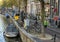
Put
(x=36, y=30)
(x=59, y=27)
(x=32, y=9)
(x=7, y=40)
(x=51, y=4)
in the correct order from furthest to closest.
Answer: (x=32, y=9)
(x=51, y=4)
(x=7, y=40)
(x=59, y=27)
(x=36, y=30)

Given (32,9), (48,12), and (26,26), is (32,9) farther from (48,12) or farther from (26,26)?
(26,26)

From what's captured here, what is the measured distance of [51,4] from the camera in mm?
46656

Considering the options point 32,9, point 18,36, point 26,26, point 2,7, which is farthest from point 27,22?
point 2,7

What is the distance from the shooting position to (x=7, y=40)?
119 feet

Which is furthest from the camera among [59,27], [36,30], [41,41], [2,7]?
[2,7]

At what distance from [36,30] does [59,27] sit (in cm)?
596

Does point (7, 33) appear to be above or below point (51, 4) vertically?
below

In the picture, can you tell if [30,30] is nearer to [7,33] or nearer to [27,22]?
[27,22]

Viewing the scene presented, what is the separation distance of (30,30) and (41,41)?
6.83 meters

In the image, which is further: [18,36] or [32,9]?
[32,9]

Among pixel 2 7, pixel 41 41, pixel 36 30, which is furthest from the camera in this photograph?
pixel 2 7

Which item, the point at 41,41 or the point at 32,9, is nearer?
the point at 41,41

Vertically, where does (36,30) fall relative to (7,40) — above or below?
above

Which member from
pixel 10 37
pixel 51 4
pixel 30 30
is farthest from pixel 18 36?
pixel 51 4
